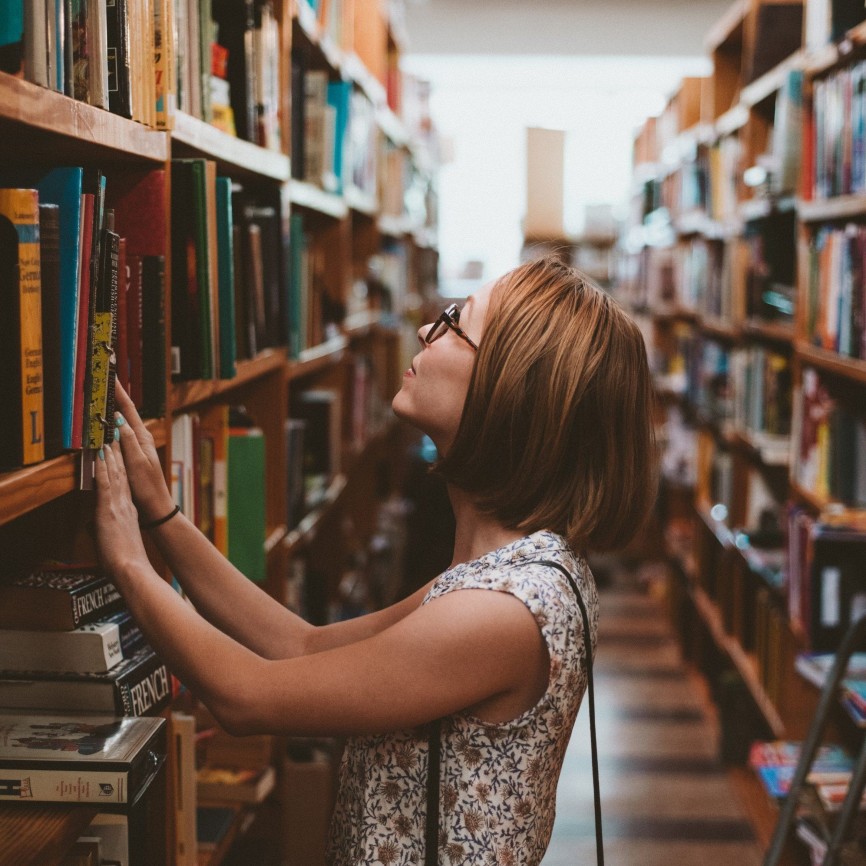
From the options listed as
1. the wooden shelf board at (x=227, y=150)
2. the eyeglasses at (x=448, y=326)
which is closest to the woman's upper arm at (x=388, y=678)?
the eyeglasses at (x=448, y=326)

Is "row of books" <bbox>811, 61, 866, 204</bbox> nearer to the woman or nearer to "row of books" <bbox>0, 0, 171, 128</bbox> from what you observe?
the woman

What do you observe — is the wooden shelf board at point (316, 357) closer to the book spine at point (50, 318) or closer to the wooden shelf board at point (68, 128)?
the wooden shelf board at point (68, 128)

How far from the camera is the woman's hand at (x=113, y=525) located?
1124 mm

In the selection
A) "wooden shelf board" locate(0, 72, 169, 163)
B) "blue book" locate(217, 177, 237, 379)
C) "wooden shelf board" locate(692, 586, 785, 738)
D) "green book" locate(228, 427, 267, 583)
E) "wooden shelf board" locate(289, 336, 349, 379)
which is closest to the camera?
"wooden shelf board" locate(0, 72, 169, 163)

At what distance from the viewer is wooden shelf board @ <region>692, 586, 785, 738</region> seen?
3.06 metres

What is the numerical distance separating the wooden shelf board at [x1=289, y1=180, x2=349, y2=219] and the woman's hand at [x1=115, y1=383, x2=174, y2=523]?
1176 mm

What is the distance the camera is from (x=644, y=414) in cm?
127

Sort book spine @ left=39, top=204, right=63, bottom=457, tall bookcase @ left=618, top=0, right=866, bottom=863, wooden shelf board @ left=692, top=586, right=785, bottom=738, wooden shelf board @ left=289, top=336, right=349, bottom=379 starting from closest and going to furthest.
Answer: book spine @ left=39, top=204, right=63, bottom=457 < wooden shelf board @ left=289, top=336, right=349, bottom=379 < tall bookcase @ left=618, top=0, right=866, bottom=863 < wooden shelf board @ left=692, top=586, right=785, bottom=738

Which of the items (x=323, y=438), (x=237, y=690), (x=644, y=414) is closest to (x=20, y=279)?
(x=237, y=690)

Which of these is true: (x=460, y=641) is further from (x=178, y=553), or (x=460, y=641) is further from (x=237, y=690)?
(x=178, y=553)

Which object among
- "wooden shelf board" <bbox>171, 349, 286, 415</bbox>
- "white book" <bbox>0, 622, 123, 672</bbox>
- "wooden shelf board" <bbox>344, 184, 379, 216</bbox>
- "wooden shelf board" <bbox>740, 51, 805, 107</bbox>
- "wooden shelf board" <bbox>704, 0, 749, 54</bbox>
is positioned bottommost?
"white book" <bbox>0, 622, 123, 672</bbox>

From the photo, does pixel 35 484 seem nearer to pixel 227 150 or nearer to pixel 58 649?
pixel 58 649

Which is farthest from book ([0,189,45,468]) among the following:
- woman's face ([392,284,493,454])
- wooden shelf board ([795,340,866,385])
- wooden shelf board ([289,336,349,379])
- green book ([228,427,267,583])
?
wooden shelf board ([795,340,866,385])

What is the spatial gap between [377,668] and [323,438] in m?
1.86
